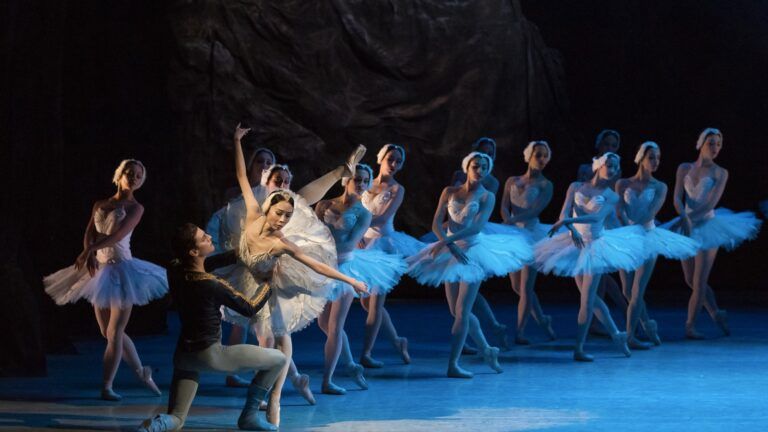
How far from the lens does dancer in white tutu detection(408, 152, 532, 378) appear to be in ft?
24.2

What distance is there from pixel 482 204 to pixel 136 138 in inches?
176

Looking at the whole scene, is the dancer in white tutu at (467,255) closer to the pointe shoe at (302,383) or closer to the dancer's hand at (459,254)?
the dancer's hand at (459,254)

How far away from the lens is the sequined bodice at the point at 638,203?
8.69 m

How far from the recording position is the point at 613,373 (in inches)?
297

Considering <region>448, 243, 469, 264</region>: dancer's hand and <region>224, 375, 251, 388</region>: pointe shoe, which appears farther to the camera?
<region>448, 243, 469, 264</region>: dancer's hand

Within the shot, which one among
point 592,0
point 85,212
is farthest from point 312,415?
point 592,0

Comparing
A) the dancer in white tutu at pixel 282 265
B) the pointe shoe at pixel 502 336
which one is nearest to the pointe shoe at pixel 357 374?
the dancer in white tutu at pixel 282 265

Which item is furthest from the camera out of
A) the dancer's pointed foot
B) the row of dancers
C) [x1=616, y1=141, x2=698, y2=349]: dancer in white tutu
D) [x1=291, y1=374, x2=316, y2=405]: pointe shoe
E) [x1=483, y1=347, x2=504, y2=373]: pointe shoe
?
the dancer's pointed foot

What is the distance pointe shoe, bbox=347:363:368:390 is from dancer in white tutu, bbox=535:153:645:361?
187 centimetres

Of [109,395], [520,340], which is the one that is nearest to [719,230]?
[520,340]

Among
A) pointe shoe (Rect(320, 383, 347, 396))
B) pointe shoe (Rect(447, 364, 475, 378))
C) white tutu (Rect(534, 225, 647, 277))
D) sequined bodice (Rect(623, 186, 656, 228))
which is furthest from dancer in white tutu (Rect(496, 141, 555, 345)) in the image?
pointe shoe (Rect(320, 383, 347, 396))

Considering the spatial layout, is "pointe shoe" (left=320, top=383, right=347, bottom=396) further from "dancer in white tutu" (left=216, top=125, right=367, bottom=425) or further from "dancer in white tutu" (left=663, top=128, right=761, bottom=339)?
"dancer in white tutu" (left=663, top=128, right=761, bottom=339)

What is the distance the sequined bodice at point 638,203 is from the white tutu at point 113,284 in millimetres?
3702

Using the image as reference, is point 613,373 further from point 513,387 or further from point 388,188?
point 388,188
